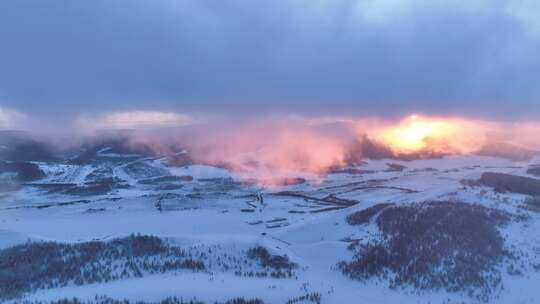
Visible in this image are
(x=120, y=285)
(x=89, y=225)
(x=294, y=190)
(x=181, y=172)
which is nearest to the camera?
(x=120, y=285)

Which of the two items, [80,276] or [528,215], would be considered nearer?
[80,276]

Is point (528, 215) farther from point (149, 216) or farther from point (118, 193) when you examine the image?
point (118, 193)

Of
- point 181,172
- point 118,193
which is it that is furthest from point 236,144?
point 118,193

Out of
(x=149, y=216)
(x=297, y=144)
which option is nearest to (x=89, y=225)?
(x=149, y=216)

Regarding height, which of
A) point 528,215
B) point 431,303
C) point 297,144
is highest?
point 297,144

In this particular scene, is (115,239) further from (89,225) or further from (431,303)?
(431,303)

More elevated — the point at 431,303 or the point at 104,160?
the point at 104,160

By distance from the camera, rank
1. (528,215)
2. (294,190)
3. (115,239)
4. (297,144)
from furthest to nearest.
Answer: (297,144)
(294,190)
(528,215)
(115,239)
